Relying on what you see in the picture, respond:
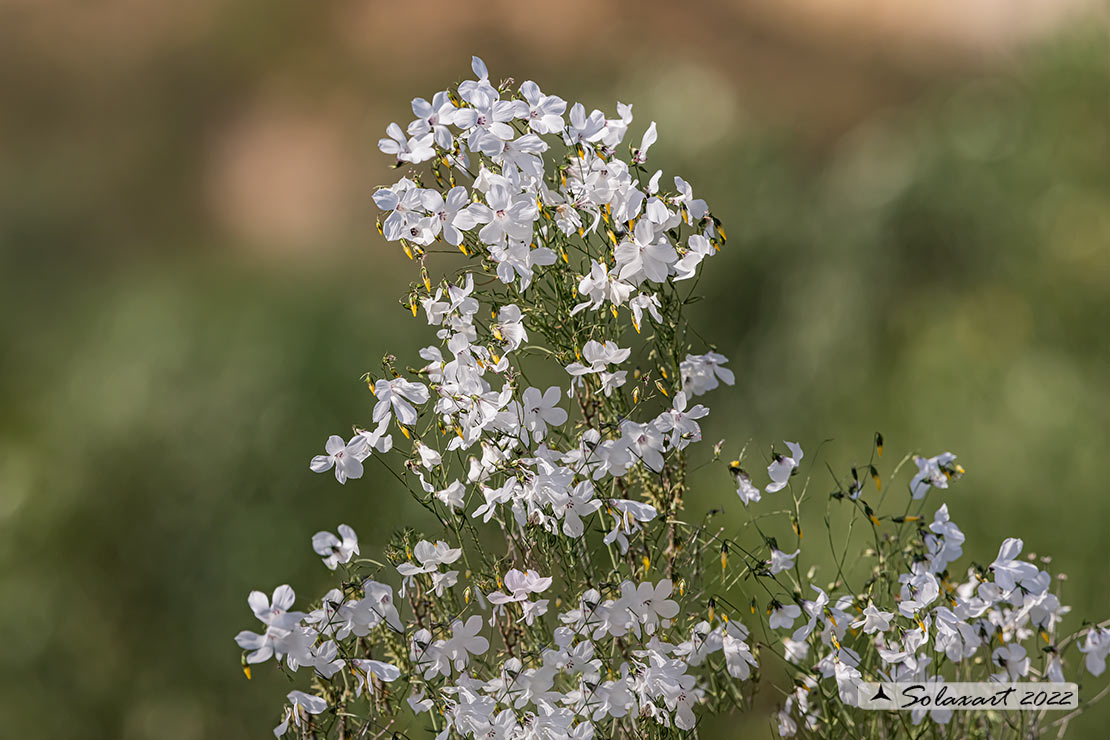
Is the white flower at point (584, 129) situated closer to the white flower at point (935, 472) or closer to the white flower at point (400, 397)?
the white flower at point (400, 397)

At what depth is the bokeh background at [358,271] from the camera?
2002 millimetres

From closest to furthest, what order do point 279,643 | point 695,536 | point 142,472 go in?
point 279,643, point 695,536, point 142,472

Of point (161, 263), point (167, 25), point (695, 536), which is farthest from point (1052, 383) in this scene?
point (167, 25)

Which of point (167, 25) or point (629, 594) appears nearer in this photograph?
point (629, 594)

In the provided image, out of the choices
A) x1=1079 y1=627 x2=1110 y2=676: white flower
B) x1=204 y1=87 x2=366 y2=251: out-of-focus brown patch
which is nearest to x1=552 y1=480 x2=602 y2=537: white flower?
x1=1079 y1=627 x2=1110 y2=676: white flower

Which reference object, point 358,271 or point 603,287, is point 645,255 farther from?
point 358,271

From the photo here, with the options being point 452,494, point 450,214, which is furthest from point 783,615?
point 450,214

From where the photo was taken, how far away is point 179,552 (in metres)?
2.04

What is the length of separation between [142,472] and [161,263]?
1.82 m

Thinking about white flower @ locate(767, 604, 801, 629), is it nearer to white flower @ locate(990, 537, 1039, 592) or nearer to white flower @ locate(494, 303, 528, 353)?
white flower @ locate(990, 537, 1039, 592)

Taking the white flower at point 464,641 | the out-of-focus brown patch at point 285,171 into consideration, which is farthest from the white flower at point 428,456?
the out-of-focus brown patch at point 285,171

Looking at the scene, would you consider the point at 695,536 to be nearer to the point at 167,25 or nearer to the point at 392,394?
the point at 392,394

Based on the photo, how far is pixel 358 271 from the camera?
3553 millimetres

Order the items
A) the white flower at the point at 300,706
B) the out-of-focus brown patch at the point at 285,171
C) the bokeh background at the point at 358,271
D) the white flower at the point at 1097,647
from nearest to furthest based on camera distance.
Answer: the white flower at the point at 300,706
the white flower at the point at 1097,647
the bokeh background at the point at 358,271
the out-of-focus brown patch at the point at 285,171
